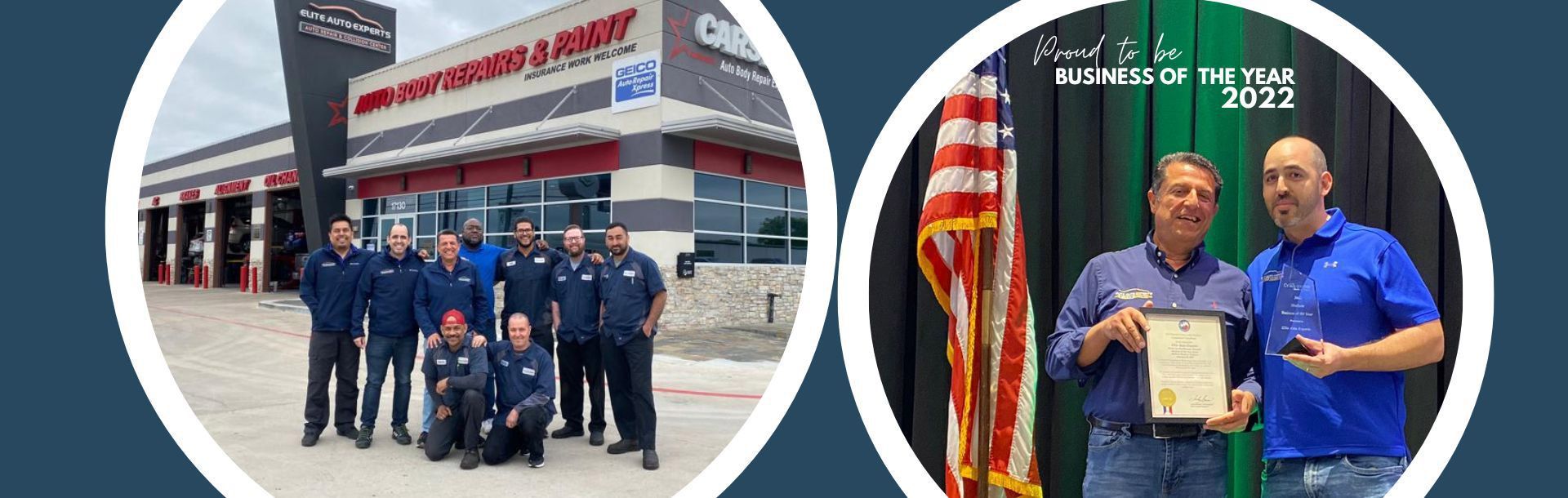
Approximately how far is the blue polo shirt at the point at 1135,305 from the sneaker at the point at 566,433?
2.17 meters

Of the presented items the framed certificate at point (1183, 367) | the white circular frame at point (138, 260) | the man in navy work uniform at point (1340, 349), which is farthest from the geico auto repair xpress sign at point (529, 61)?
the man in navy work uniform at point (1340, 349)

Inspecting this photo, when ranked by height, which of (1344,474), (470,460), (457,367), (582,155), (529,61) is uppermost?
(529,61)

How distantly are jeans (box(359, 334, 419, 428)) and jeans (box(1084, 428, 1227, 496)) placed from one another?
9.60 ft

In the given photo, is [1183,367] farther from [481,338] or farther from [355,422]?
[355,422]

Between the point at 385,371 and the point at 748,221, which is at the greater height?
the point at 748,221

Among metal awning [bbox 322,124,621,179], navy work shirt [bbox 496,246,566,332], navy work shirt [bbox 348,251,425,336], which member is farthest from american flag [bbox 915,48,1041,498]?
navy work shirt [bbox 348,251,425,336]

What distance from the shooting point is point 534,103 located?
3.00 m

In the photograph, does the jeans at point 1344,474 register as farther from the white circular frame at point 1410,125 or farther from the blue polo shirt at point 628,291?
the blue polo shirt at point 628,291

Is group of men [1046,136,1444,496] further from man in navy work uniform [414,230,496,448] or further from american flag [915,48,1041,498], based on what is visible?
man in navy work uniform [414,230,496,448]

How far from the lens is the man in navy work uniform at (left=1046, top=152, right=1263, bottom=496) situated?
7.38 feet

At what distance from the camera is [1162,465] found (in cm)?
224

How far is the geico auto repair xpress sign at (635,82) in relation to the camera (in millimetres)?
2848

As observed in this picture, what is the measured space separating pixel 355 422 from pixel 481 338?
2.56 feet

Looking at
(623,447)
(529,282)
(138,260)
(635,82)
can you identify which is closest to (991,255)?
(635,82)
